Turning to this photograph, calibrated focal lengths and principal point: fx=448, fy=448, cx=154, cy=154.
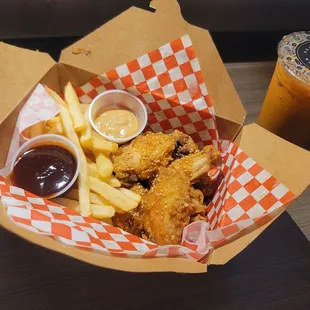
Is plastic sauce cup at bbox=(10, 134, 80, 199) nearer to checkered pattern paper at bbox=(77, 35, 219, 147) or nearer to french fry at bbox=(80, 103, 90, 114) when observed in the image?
french fry at bbox=(80, 103, 90, 114)

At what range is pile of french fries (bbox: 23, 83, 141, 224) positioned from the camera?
4.99 feet

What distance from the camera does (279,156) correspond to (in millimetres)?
1559

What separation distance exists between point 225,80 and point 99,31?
20.9 inches

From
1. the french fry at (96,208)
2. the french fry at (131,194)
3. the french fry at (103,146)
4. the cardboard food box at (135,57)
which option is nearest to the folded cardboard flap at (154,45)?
the cardboard food box at (135,57)

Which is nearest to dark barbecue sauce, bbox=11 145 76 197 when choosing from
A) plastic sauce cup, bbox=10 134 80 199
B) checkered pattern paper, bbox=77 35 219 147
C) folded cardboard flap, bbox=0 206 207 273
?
plastic sauce cup, bbox=10 134 80 199

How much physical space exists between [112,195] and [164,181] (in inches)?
7.4

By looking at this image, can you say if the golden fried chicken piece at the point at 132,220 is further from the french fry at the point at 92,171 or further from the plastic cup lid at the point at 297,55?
the plastic cup lid at the point at 297,55

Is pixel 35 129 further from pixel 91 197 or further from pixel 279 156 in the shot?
pixel 279 156

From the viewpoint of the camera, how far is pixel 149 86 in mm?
1821

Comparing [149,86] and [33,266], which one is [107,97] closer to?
[149,86]

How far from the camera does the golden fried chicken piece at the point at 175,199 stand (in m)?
1.46

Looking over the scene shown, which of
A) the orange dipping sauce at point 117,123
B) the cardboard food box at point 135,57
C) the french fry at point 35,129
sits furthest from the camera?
the orange dipping sauce at point 117,123

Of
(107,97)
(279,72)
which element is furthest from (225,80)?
(107,97)

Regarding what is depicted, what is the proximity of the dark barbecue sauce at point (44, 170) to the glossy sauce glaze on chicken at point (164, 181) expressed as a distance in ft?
0.62
